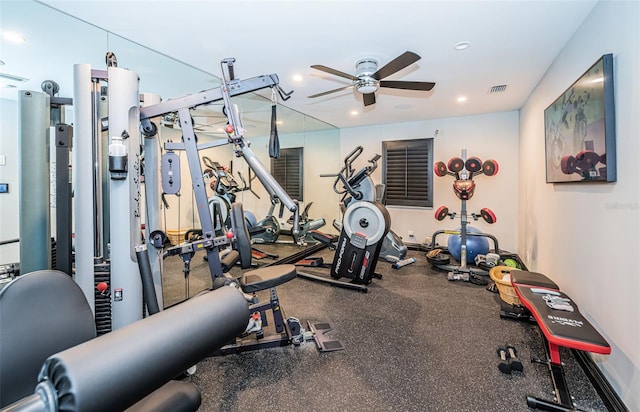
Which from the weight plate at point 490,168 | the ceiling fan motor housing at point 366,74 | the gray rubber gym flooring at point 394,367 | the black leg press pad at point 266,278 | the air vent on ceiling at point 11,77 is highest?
the ceiling fan motor housing at point 366,74

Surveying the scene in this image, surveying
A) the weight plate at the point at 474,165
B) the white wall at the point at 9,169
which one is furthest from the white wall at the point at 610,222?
the white wall at the point at 9,169

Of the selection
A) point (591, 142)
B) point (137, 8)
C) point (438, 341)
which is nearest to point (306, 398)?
point (438, 341)

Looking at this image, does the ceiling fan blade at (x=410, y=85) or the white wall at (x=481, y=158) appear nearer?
the ceiling fan blade at (x=410, y=85)

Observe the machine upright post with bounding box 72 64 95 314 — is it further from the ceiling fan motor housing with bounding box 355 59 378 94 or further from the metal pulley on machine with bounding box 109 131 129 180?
the ceiling fan motor housing with bounding box 355 59 378 94

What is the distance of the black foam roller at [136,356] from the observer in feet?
1.39

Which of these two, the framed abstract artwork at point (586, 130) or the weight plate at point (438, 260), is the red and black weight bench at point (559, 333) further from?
the weight plate at point (438, 260)

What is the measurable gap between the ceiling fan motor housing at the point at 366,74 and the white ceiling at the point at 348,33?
0.06 meters

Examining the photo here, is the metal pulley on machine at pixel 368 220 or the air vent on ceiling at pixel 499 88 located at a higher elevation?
the air vent on ceiling at pixel 499 88

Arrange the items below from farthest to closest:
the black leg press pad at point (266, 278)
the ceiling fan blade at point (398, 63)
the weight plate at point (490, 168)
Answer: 1. the weight plate at point (490, 168)
2. the ceiling fan blade at point (398, 63)
3. the black leg press pad at point (266, 278)

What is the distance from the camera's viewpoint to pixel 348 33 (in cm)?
245

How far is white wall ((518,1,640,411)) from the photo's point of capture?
158 cm

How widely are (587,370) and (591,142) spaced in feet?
5.12

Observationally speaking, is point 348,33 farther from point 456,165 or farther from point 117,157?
point 456,165

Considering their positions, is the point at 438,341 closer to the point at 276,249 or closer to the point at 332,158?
the point at 276,249
